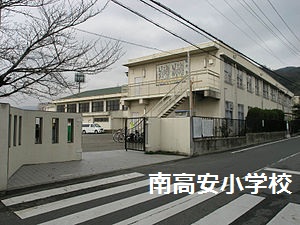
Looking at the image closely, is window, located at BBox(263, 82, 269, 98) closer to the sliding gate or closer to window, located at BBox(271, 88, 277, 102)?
window, located at BBox(271, 88, 277, 102)

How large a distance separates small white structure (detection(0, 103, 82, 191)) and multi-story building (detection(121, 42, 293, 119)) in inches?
339

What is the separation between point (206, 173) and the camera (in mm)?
8516

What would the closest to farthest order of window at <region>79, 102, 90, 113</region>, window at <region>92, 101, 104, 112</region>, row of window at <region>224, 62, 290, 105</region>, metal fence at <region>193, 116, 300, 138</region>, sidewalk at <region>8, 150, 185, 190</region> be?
sidewalk at <region>8, 150, 185, 190</region>, metal fence at <region>193, 116, 300, 138</region>, row of window at <region>224, 62, 290, 105</region>, window at <region>92, 101, 104, 112</region>, window at <region>79, 102, 90, 113</region>

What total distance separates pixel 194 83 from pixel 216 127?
458 centimetres

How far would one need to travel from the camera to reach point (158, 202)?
5402 mm

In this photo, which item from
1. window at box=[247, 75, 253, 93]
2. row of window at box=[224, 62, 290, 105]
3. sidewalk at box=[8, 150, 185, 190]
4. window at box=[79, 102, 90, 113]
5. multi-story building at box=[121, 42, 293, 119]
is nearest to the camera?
sidewalk at box=[8, 150, 185, 190]

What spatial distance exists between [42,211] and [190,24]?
7.54 m

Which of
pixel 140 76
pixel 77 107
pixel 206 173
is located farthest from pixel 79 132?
pixel 77 107

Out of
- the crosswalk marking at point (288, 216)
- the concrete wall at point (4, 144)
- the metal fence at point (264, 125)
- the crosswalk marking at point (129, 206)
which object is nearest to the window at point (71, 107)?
the metal fence at point (264, 125)

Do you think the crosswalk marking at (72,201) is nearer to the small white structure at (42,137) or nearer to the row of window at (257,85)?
the small white structure at (42,137)

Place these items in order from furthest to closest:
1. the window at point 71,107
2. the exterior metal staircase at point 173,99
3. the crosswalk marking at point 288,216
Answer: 1. the window at point 71,107
2. the exterior metal staircase at point 173,99
3. the crosswalk marking at point 288,216

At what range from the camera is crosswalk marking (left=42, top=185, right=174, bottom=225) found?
14.5 ft

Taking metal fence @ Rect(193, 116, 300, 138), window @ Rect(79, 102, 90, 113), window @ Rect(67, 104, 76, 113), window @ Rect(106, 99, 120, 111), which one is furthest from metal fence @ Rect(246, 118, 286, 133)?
window @ Rect(67, 104, 76, 113)

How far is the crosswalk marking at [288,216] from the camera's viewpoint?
425 cm
